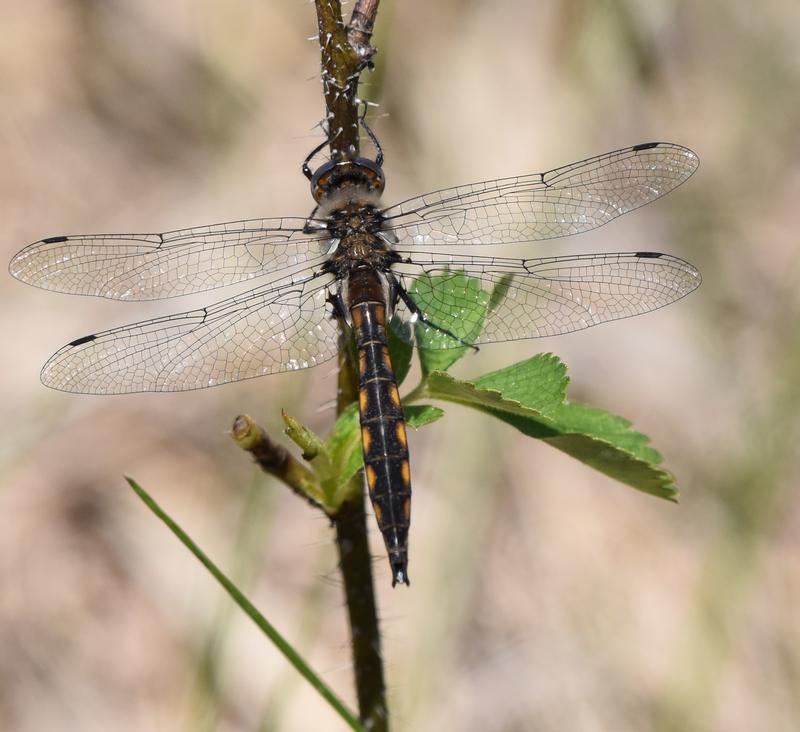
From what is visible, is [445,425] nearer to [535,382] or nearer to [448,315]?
[448,315]

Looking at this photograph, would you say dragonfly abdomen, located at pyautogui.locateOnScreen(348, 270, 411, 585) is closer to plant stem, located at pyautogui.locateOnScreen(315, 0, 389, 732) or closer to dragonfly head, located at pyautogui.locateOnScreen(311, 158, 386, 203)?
plant stem, located at pyautogui.locateOnScreen(315, 0, 389, 732)

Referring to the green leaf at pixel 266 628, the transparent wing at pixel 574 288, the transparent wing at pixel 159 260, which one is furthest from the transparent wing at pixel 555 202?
the green leaf at pixel 266 628

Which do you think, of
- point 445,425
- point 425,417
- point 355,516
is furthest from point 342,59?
point 445,425

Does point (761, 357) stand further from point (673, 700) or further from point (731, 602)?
point (673, 700)

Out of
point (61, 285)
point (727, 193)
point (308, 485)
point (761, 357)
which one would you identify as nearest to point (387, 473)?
point (308, 485)

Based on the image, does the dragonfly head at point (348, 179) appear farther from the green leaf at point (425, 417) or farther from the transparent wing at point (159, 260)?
the green leaf at point (425, 417)

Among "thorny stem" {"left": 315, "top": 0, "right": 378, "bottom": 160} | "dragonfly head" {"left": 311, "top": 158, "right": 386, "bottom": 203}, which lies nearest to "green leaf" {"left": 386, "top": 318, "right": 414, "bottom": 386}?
"dragonfly head" {"left": 311, "top": 158, "right": 386, "bottom": 203}
